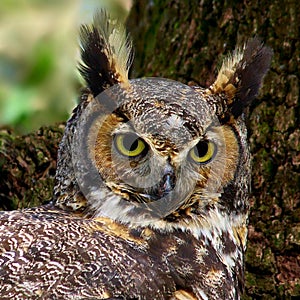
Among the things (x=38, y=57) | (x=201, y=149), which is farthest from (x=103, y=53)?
(x=38, y=57)

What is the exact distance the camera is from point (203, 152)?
8.86ft

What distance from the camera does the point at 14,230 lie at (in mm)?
2436

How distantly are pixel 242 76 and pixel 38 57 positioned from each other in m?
2.10

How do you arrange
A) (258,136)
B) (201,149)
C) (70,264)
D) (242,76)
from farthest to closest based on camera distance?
(258,136), (242,76), (201,149), (70,264)

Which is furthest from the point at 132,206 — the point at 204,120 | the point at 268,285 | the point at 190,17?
the point at 190,17

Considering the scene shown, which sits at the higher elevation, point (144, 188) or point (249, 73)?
point (249, 73)

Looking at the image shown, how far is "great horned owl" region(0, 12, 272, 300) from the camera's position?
238 cm

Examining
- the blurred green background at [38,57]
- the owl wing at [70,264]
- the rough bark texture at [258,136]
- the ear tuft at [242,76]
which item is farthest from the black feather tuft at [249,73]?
the blurred green background at [38,57]

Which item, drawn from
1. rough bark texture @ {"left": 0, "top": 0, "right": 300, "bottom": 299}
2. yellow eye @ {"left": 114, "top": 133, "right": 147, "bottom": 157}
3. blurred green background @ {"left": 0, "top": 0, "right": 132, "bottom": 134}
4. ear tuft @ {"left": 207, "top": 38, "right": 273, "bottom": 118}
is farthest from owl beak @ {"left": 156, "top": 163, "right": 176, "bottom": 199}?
blurred green background @ {"left": 0, "top": 0, "right": 132, "bottom": 134}

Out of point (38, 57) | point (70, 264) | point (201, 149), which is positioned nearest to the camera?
point (70, 264)

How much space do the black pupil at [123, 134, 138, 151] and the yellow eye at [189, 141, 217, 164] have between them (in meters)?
0.19

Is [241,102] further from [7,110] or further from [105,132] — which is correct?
[7,110]

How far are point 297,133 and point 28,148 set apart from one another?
3.95ft

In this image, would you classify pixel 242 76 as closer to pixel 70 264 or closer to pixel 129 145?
pixel 129 145
